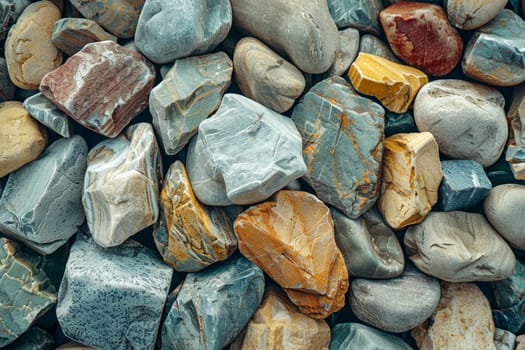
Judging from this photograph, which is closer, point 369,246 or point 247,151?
point 247,151

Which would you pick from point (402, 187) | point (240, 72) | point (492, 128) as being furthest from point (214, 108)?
point (492, 128)

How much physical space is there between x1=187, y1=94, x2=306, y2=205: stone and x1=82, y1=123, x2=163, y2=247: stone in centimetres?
19

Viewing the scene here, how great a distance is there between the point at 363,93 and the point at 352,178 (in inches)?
11.9

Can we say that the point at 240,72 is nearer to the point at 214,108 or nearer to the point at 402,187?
the point at 214,108

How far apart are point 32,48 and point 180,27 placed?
56cm

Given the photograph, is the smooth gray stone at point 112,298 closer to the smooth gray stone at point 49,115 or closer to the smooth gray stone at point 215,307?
the smooth gray stone at point 215,307

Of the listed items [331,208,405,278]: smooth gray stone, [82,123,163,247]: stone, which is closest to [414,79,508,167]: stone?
[331,208,405,278]: smooth gray stone

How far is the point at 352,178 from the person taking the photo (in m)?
1.65

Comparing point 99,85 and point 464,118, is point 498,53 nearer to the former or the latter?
point 464,118

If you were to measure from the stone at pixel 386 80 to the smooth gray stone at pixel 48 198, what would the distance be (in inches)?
39.7

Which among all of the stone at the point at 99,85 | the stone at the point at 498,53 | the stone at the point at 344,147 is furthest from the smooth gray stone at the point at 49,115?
the stone at the point at 498,53

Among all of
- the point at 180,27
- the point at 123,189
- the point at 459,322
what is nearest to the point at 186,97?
the point at 180,27

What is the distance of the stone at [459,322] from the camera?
5.49 ft

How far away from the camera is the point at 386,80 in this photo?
1.64m
